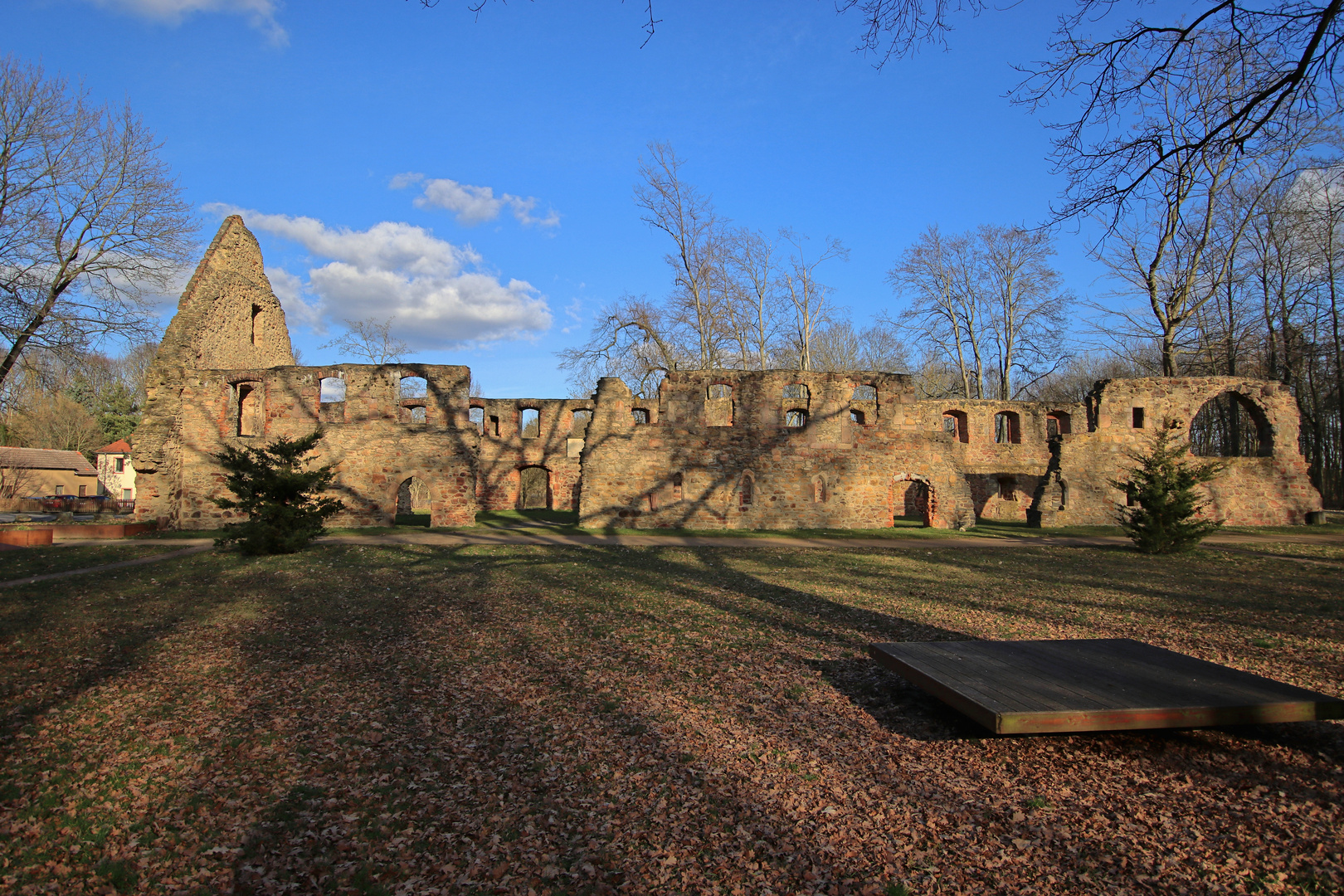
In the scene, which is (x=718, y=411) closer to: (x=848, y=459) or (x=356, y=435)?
(x=848, y=459)

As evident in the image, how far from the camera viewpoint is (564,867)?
318 centimetres

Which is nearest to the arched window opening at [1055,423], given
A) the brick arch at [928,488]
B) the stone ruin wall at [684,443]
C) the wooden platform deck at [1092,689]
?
the stone ruin wall at [684,443]

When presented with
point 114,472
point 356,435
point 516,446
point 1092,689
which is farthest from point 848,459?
point 114,472

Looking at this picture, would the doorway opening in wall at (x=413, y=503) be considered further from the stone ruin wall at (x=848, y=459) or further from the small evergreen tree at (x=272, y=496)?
the small evergreen tree at (x=272, y=496)

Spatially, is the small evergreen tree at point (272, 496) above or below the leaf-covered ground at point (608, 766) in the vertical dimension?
above

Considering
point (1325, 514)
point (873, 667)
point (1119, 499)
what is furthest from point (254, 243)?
point (1325, 514)

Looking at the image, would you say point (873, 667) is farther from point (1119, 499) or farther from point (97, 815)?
point (1119, 499)

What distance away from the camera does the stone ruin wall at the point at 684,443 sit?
21.9 m

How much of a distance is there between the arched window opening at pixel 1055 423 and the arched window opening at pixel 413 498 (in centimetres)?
2833

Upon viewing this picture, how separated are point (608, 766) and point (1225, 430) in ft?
146

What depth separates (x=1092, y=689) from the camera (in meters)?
4.35

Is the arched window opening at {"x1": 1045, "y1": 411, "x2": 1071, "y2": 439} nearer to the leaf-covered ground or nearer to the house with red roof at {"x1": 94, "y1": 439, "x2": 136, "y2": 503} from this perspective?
the leaf-covered ground

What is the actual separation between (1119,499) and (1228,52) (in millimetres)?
22617

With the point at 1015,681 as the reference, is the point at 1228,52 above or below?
above
